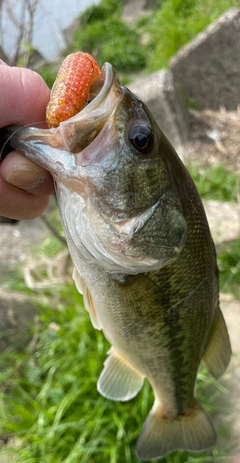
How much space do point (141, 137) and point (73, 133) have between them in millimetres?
193

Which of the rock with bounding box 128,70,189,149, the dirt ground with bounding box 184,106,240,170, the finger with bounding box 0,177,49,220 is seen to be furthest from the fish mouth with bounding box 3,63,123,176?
the rock with bounding box 128,70,189,149

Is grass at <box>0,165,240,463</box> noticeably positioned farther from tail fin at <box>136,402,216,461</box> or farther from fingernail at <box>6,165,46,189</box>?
fingernail at <box>6,165,46,189</box>

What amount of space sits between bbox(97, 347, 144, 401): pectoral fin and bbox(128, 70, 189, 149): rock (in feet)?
12.2

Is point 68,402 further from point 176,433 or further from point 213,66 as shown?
point 213,66

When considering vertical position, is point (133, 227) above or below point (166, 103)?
above

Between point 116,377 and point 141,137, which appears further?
point 116,377

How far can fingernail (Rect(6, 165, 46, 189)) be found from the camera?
1346 millimetres

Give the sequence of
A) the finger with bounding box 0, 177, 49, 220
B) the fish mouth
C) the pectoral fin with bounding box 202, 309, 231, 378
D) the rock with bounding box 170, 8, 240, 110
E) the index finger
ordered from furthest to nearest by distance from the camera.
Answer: the rock with bounding box 170, 8, 240, 110 → the pectoral fin with bounding box 202, 309, 231, 378 → the finger with bounding box 0, 177, 49, 220 → the index finger → the fish mouth

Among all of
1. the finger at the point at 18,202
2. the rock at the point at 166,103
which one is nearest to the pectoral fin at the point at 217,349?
the finger at the point at 18,202

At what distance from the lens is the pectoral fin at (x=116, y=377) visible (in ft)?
6.56

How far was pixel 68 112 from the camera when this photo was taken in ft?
3.86

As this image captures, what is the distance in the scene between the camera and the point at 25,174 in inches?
53.6

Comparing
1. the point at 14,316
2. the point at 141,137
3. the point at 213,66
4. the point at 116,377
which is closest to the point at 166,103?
the point at 213,66

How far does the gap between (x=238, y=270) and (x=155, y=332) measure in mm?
2139
